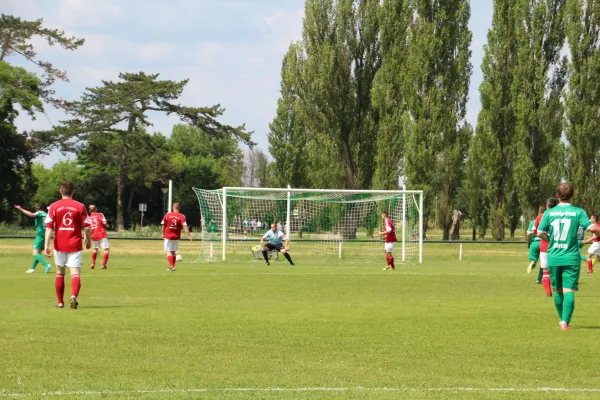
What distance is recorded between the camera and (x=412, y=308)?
53.6 feet

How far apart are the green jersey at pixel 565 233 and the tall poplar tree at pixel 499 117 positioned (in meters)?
44.4

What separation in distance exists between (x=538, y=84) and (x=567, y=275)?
4438cm

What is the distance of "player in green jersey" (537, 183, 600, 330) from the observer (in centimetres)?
1252

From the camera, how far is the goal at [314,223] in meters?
38.4

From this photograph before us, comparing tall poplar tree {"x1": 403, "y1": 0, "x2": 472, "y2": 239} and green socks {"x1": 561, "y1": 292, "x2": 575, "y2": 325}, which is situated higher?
tall poplar tree {"x1": 403, "y1": 0, "x2": 472, "y2": 239}

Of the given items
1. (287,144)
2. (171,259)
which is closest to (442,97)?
(287,144)

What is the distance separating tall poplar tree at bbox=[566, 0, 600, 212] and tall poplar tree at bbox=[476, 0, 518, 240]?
11.3ft

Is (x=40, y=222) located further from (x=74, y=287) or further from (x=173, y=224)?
(x=74, y=287)

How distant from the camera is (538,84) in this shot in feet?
180

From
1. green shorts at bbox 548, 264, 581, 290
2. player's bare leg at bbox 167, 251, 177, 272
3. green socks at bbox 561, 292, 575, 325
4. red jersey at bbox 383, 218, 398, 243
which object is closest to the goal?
red jersey at bbox 383, 218, 398, 243

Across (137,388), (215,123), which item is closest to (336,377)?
(137,388)

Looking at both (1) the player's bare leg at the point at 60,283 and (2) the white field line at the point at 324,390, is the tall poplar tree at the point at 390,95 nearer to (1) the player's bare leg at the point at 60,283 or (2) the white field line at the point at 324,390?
(1) the player's bare leg at the point at 60,283

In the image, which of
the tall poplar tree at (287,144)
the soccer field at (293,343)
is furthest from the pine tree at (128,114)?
the soccer field at (293,343)

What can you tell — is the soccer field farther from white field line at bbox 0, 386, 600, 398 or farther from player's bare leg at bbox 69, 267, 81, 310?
player's bare leg at bbox 69, 267, 81, 310
